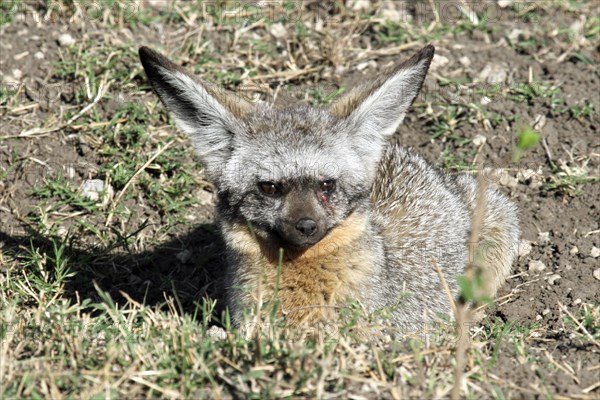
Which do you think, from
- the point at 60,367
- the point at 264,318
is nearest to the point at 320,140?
the point at 264,318

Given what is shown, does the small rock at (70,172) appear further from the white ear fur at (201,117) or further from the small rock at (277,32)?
the small rock at (277,32)

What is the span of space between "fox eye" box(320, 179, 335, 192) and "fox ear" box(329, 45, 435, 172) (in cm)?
42

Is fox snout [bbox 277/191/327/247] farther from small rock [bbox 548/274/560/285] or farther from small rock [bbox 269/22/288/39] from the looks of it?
small rock [bbox 269/22/288/39]

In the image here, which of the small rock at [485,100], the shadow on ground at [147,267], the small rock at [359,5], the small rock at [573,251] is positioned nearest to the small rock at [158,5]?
the small rock at [359,5]

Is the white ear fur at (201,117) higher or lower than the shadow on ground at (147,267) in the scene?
higher

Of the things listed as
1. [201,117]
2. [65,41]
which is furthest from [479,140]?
[65,41]

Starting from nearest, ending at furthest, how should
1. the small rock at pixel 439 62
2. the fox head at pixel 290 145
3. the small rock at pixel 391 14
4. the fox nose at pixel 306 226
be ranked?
1. the fox nose at pixel 306 226
2. the fox head at pixel 290 145
3. the small rock at pixel 439 62
4. the small rock at pixel 391 14

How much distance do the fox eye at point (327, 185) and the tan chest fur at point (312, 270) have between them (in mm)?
254

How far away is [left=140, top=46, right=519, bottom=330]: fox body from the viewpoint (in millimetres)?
5633

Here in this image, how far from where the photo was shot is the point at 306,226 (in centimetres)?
539

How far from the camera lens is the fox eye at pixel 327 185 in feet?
18.7

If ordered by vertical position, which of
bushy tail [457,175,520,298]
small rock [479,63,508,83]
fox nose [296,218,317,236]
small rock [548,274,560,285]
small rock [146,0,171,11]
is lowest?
small rock [548,274,560,285]

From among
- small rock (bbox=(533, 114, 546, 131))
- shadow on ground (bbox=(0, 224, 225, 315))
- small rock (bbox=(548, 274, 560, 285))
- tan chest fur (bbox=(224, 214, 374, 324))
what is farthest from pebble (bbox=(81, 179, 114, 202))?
small rock (bbox=(533, 114, 546, 131))

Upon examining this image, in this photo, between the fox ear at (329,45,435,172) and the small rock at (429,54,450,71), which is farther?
the small rock at (429,54,450,71)
